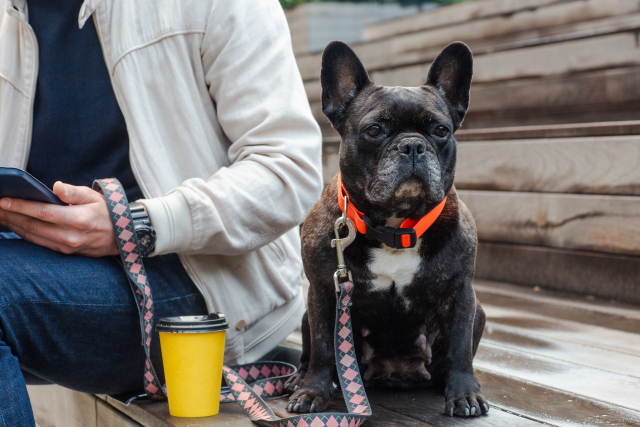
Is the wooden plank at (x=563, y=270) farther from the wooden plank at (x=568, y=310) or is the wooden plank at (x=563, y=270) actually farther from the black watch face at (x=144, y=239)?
the black watch face at (x=144, y=239)

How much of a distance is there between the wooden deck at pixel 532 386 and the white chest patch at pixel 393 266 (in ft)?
0.92

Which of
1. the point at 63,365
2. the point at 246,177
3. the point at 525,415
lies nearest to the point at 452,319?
the point at 525,415

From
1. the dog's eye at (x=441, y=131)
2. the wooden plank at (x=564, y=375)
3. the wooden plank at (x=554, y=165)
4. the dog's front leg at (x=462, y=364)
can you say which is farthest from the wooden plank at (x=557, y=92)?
the dog's front leg at (x=462, y=364)

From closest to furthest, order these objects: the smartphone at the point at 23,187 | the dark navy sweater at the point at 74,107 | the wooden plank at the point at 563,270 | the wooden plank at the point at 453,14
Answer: the smartphone at the point at 23,187 → the dark navy sweater at the point at 74,107 → the wooden plank at the point at 563,270 → the wooden plank at the point at 453,14

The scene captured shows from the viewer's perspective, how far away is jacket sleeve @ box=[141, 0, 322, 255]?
4.79ft

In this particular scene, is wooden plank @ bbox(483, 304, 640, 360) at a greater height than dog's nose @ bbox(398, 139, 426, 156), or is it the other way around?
dog's nose @ bbox(398, 139, 426, 156)

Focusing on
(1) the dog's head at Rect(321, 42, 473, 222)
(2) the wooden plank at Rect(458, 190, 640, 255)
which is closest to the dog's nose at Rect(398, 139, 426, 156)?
(1) the dog's head at Rect(321, 42, 473, 222)

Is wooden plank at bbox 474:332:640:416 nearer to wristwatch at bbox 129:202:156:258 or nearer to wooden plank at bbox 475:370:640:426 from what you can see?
wooden plank at bbox 475:370:640:426

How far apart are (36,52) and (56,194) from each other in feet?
1.67

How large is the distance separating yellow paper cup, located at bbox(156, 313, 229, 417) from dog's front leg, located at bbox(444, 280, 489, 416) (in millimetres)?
494

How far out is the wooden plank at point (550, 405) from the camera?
1336mm

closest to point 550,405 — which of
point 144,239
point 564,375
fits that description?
point 564,375

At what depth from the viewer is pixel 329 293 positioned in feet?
4.81

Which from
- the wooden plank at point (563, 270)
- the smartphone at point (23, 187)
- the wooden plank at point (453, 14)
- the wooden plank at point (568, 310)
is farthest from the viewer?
the wooden plank at point (453, 14)
